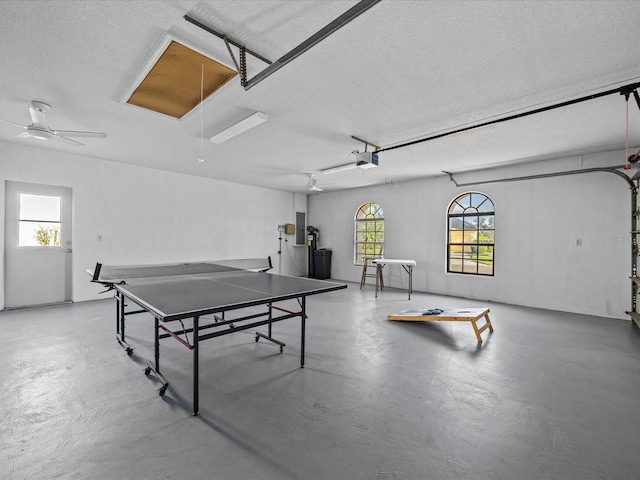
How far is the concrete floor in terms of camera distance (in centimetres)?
164

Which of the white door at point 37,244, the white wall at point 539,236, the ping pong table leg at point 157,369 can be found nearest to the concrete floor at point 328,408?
the ping pong table leg at point 157,369

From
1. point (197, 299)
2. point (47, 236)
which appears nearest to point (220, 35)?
point (197, 299)

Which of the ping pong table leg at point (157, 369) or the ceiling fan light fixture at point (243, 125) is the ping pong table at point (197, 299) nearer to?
the ping pong table leg at point (157, 369)

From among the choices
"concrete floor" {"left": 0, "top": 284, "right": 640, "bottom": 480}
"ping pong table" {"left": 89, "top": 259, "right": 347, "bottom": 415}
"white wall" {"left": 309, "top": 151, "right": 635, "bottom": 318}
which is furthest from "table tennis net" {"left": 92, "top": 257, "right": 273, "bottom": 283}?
"white wall" {"left": 309, "top": 151, "right": 635, "bottom": 318}

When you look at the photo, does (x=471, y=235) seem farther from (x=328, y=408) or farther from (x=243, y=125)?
(x=328, y=408)

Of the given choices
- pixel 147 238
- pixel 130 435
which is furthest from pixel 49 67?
pixel 147 238

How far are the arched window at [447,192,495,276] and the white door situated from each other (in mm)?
7973

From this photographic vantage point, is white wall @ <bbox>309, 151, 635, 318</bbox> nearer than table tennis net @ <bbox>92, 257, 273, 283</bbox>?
No

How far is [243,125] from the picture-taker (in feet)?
11.5

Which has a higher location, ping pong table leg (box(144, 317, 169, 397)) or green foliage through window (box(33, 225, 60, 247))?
green foliage through window (box(33, 225, 60, 247))

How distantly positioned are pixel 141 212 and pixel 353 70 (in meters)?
5.60

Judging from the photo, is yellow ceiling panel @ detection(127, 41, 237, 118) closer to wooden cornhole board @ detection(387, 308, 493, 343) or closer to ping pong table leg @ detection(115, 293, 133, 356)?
ping pong table leg @ detection(115, 293, 133, 356)

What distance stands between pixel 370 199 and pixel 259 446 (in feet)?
23.3

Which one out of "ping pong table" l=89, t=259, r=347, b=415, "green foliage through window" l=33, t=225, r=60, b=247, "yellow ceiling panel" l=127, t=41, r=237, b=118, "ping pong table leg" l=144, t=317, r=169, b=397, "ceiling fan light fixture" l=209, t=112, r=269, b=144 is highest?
"yellow ceiling panel" l=127, t=41, r=237, b=118
